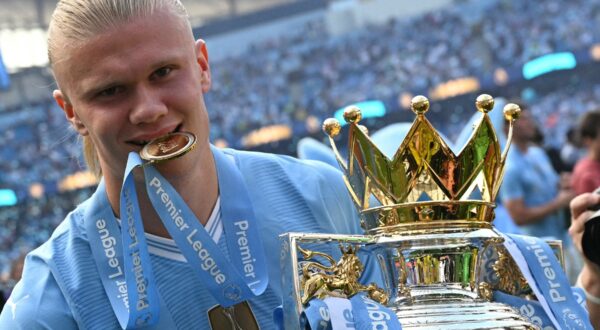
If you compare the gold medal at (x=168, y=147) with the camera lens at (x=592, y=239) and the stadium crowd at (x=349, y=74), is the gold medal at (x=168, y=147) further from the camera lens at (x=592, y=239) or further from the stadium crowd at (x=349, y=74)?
the stadium crowd at (x=349, y=74)

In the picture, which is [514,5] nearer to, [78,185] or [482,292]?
[78,185]

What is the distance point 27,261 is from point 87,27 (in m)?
0.38

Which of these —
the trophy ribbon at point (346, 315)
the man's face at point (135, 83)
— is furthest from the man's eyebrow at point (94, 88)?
the trophy ribbon at point (346, 315)

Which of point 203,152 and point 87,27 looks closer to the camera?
point 87,27

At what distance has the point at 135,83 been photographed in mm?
1266

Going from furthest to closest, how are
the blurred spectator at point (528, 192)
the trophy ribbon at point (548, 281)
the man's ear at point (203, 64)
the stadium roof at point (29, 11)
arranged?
the stadium roof at point (29, 11), the blurred spectator at point (528, 192), the man's ear at point (203, 64), the trophy ribbon at point (548, 281)

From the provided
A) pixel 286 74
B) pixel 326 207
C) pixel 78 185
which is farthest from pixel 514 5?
pixel 326 207

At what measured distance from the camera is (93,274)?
4.55ft

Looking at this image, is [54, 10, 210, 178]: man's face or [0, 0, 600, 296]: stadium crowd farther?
[0, 0, 600, 296]: stadium crowd

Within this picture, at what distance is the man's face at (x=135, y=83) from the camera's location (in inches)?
49.5

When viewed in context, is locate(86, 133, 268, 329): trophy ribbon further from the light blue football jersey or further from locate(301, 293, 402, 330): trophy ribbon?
locate(301, 293, 402, 330): trophy ribbon

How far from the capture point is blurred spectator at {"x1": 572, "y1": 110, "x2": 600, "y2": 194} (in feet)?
13.1

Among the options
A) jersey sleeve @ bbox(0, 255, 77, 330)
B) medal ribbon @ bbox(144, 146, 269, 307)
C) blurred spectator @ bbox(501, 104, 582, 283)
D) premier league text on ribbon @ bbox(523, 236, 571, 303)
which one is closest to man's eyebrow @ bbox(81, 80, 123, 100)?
medal ribbon @ bbox(144, 146, 269, 307)

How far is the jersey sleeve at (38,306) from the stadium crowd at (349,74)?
17.5 meters
